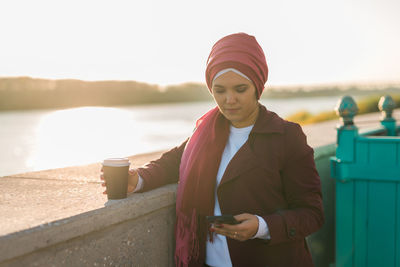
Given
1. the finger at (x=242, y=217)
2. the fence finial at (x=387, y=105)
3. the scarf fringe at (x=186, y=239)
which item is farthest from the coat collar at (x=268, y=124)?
the fence finial at (x=387, y=105)

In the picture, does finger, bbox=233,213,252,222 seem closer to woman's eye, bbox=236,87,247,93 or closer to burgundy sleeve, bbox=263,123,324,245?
burgundy sleeve, bbox=263,123,324,245

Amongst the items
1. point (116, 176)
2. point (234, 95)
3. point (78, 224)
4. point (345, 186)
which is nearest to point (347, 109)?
point (345, 186)

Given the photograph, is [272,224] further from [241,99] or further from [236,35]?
[236,35]

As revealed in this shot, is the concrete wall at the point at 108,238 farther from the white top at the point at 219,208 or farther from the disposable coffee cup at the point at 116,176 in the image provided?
the white top at the point at 219,208

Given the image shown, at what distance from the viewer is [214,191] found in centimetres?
215

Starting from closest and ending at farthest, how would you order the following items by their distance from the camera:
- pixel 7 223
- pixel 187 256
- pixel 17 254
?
pixel 17 254 → pixel 7 223 → pixel 187 256

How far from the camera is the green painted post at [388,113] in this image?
16.3 feet

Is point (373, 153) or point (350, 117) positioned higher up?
point (350, 117)

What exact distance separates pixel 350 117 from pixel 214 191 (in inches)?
79.6

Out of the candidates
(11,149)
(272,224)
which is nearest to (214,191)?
(272,224)

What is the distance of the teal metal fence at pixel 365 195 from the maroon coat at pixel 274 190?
1766mm

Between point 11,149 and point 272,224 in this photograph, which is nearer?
point 272,224

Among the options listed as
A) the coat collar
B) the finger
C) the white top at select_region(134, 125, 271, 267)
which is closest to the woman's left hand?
the finger

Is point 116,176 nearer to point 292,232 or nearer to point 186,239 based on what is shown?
point 186,239
